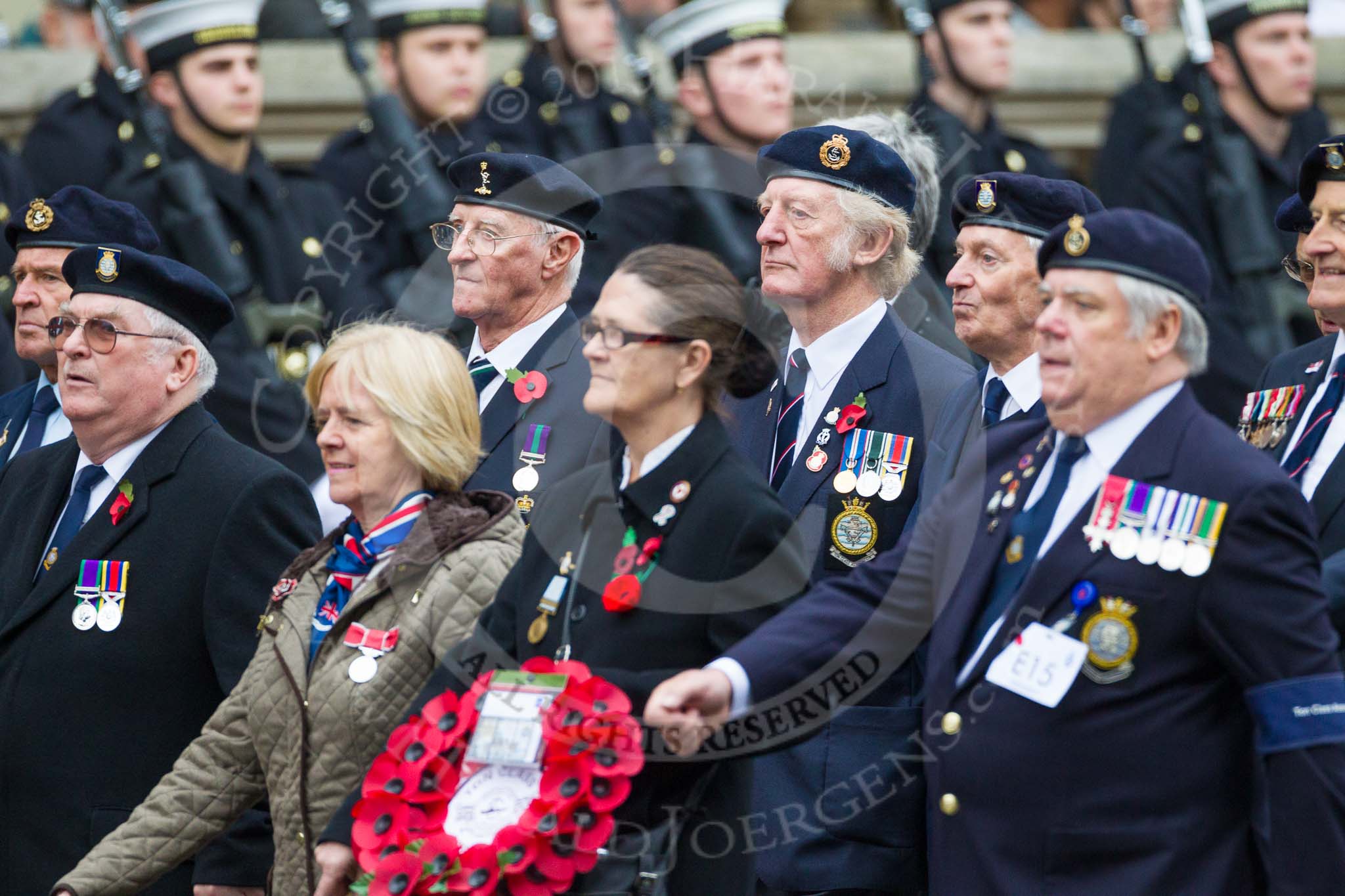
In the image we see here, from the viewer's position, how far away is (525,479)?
5426mm

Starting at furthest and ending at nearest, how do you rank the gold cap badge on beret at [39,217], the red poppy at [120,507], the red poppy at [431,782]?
the gold cap badge on beret at [39,217], the red poppy at [120,507], the red poppy at [431,782]

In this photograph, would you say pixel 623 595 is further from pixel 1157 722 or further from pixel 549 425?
pixel 549 425

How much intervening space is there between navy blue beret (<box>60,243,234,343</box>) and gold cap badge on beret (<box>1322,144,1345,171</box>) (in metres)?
2.77

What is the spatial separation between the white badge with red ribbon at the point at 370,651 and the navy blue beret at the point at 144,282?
132 centimetres

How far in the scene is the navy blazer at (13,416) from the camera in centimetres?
652

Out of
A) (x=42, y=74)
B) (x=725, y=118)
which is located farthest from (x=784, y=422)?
(x=42, y=74)

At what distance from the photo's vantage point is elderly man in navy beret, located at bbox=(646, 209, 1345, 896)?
3758 millimetres

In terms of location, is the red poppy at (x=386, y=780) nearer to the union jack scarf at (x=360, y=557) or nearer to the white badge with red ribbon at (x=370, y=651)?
the white badge with red ribbon at (x=370, y=651)

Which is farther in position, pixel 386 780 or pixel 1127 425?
pixel 386 780

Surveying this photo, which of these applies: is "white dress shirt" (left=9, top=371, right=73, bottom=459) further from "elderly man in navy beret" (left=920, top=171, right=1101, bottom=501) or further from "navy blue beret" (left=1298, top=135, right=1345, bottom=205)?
"navy blue beret" (left=1298, top=135, right=1345, bottom=205)

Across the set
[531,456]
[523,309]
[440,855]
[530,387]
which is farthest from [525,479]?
[440,855]

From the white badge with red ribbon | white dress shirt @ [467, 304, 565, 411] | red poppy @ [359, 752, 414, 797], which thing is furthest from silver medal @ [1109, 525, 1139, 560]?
white dress shirt @ [467, 304, 565, 411]

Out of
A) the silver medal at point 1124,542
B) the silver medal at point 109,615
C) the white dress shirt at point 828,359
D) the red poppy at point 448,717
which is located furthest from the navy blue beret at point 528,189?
the silver medal at point 1124,542

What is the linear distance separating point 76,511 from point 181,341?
503mm
